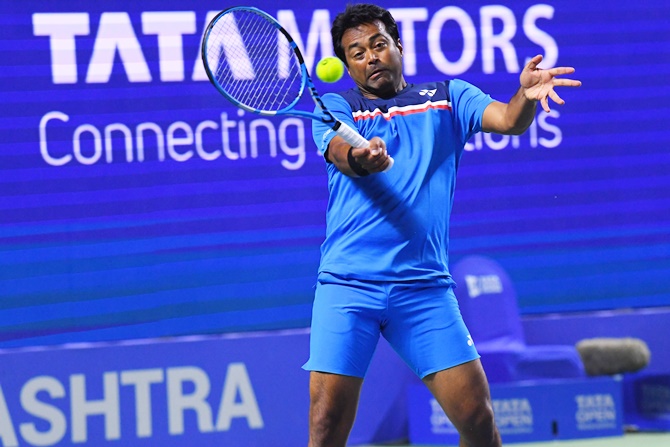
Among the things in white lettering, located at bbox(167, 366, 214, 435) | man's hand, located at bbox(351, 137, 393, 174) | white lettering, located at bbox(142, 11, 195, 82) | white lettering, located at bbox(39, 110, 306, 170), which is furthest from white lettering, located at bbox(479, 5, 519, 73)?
man's hand, located at bbox(351, 137, 393, 174)

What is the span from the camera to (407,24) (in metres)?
6.35

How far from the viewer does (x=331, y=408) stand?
137 inches

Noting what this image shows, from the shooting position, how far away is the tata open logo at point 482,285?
19.9 feet

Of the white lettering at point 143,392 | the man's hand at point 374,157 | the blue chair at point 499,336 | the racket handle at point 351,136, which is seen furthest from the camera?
the blue chair at point 499,336

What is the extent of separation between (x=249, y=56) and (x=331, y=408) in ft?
5.25

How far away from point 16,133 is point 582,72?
3063mm

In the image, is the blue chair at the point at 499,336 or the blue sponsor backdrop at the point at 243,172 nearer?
the blue sponsor backdrop at the point at 243,172

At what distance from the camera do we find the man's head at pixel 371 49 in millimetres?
3715

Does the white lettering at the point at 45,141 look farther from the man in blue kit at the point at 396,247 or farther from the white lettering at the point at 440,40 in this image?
the man in blue kit at the point at 396,247

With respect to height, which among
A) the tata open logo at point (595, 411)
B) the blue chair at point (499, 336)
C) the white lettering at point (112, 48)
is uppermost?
the white lettering at point (112, 48)

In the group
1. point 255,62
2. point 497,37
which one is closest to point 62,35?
point 255,62

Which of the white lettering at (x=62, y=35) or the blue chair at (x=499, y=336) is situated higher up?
the white lettering at (x=62, y=35)

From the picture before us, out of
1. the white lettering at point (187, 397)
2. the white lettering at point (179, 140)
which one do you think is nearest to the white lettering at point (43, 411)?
the white lettering at point (187, 397)

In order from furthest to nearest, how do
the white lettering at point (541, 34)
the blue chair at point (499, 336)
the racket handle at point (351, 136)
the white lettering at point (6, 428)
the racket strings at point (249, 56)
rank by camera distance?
1. the white lettering at point (541, 34)
2. the blue chair at point (499, 336)
3. the white lettering at point (6, 428)
4. the racket strings at point (249, 56)
5. the racket handle at point (351, 136)
